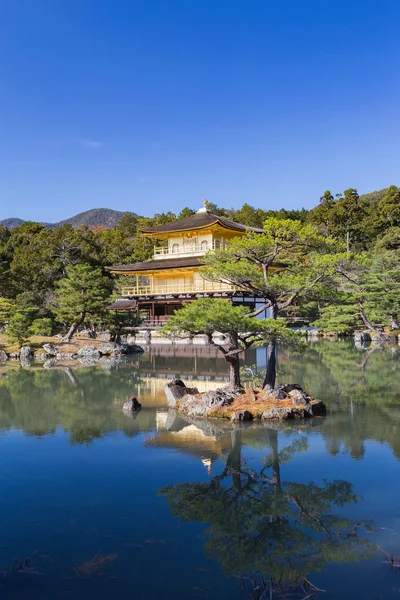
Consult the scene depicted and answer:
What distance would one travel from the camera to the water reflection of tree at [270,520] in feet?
15.1

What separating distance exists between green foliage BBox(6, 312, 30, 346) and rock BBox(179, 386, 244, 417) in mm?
14138

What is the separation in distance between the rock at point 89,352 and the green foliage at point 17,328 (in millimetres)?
2798

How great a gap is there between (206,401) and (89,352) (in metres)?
13.5

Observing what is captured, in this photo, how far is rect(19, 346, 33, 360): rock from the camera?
76.7 feet

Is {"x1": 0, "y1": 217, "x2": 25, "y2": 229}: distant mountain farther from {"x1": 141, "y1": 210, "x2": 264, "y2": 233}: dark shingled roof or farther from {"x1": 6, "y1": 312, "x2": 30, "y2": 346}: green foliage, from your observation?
{"x1": 6, "y1": 312, "x2": 30, "y2": 346}: green foliage

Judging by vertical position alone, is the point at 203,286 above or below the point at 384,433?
above

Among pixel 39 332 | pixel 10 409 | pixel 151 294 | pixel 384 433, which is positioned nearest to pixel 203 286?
pixel 151 294

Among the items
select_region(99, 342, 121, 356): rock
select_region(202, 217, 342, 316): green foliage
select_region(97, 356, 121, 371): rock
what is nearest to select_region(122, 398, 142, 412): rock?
select_region(202, 217, 342, 316): green foliage

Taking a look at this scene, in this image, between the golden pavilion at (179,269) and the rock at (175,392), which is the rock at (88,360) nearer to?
the golden pavilion at (179,269)

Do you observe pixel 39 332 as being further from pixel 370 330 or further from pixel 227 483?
pixel 227 483

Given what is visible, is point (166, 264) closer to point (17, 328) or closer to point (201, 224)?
point (201, 224)

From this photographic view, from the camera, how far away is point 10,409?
39.9 ft

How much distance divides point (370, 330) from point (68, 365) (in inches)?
659

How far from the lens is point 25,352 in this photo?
76.9ft
